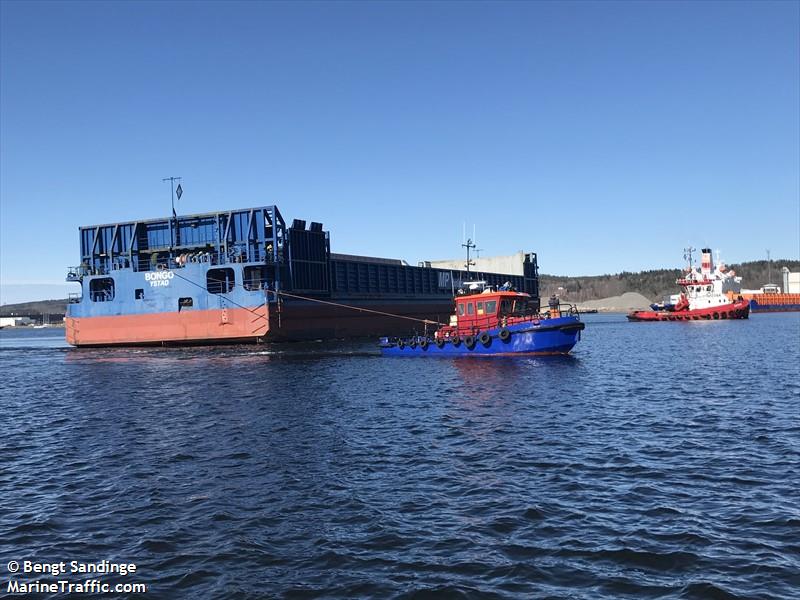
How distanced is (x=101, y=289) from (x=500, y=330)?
38.3m

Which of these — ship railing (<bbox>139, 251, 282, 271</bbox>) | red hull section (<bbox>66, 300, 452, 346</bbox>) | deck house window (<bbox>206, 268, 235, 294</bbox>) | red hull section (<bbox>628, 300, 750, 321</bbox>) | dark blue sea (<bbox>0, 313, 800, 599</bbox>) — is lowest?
dark blue sea (<bbox>0, 313, 800, 599</bbox>)

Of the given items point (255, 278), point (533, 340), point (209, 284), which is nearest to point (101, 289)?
point (209, 284)

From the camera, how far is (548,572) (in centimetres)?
828

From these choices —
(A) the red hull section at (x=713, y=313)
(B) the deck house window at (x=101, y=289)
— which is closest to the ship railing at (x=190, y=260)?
(B) the deck house window at (x=101, y=289)

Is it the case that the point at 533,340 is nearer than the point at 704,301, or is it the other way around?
the point at 533,340

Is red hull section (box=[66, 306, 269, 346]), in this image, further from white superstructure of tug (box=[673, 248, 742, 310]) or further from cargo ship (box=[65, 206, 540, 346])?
white superstructure of tug (box=[673, 248, 742, 310])

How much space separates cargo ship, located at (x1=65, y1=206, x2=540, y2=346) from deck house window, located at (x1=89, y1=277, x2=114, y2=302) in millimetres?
88

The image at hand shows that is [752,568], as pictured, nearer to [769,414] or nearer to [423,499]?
[423,499]

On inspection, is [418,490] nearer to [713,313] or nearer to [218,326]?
[218,326]

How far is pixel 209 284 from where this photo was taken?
5056 centimetres

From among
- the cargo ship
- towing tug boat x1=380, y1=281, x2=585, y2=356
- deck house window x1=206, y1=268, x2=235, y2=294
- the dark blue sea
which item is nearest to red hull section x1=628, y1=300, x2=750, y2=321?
Answer: the cargo ship

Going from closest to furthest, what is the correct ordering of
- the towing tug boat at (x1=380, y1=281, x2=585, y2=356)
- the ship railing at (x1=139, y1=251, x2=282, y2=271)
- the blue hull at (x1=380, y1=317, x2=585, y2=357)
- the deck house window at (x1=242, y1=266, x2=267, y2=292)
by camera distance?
the blue hull at (x1=380, y1=317, x2=585, y2=357) < the towing tug boat at (x1=380, y1=281, x2=585, y2=356) < the deck house window at (x1=242, y1=266, x2=267, y2=292) < the ship railing at (x1=139, y1=251, x2=282, y2=271)

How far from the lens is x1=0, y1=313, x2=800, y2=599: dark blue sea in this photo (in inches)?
328

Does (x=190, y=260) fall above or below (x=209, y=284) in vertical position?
above
